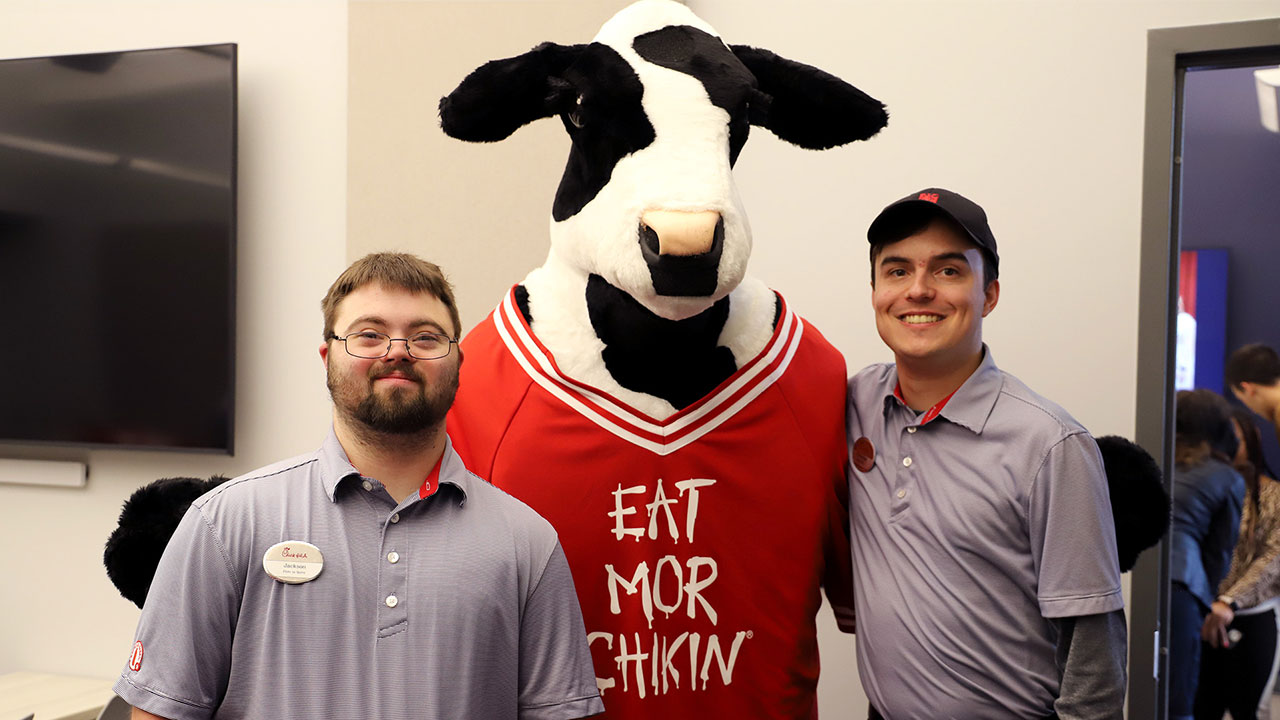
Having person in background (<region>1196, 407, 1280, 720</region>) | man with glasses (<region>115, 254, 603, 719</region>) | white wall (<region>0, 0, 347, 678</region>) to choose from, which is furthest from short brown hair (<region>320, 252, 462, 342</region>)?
person in background (<region>1196, 407, 1280, 720</region>)

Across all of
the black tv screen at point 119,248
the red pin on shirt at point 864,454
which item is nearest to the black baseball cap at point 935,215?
the red pin on shirt at point 864,454

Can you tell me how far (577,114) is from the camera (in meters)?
1.38

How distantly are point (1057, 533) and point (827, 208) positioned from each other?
4.28 ft

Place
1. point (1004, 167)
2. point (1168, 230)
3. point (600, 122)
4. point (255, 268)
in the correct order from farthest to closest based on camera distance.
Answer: point (255, 268) < point (1004, 167) < point (1168, 230) < point (600, 122)

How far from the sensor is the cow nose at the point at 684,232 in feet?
3.74

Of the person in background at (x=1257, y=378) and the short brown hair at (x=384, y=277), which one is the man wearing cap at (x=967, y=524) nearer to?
the short brown hair at (x=384, y=277)

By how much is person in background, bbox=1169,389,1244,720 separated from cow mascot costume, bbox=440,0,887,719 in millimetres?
1279

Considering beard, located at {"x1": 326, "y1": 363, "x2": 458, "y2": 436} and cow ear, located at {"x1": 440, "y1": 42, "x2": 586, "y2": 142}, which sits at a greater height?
cow ear, located at {"x1": 440, "y1": 42, "x2": 586, "y2": 142}

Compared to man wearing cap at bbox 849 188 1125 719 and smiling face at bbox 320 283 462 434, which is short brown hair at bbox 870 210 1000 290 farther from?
smiling face at bbox 320 283 462 434

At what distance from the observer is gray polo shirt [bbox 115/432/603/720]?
1.09 meters

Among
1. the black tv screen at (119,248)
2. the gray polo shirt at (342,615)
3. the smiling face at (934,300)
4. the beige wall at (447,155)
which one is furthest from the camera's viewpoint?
the black tv screen at (119,248)

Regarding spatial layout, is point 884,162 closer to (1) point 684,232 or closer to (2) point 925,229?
(2) point 925,229

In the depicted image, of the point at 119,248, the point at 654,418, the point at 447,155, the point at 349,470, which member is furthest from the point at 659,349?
the point at 119,248

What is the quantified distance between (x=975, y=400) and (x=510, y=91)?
0.83 m
